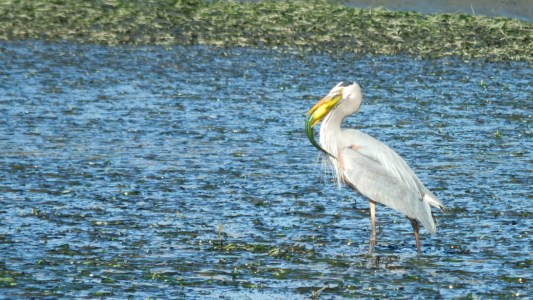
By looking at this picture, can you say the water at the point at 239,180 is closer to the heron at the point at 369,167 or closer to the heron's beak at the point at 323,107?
the heron at the point at 369,167

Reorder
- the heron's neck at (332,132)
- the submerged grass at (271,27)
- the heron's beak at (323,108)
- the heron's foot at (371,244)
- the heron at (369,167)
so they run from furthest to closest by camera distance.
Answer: the submerged grass at (271,27) < the heron's beak at (323,108) < the heron's neck at (332,132) < the heron at (369,167) < the heron's foot at (371,244)

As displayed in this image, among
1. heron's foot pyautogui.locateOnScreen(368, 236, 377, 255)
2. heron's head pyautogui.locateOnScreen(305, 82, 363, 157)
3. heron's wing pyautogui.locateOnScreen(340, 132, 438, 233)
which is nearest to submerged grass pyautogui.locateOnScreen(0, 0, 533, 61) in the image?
heron's head pyautogui.locateOnScreen(305, 82, 363, 157)

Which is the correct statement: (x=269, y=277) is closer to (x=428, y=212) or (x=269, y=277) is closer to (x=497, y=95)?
(x=428, y=212)

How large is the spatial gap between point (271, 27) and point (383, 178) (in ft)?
51.3

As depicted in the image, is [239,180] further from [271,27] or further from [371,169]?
[271,27]

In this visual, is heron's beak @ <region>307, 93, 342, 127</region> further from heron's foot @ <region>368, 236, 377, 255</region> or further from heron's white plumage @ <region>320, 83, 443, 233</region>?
heron's foot @ <region>368, 236, 377, 255</region>

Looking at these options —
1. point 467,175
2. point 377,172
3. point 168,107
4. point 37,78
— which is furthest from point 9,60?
point 377,172

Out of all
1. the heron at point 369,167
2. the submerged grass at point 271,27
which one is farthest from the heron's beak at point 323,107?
the submerged grass at point 271,27

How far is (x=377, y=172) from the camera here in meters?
10.1

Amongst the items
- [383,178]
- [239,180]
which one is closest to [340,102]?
[383,178]

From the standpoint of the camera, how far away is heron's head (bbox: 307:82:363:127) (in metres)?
10.3

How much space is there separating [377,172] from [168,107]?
24.5ft

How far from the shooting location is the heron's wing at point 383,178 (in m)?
9.97

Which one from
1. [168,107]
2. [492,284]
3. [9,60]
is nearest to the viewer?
[492,284]
